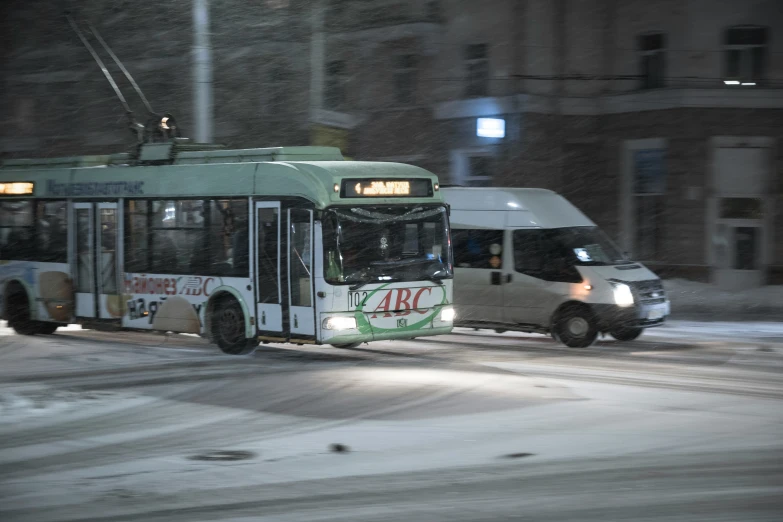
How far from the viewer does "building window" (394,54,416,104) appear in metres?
34.3

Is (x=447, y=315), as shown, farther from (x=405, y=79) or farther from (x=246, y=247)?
(x=405, y=79)

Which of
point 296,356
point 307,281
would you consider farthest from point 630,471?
point 296,356

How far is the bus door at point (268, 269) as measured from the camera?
47.8 feet

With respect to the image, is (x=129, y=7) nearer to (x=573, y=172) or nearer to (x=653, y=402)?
(x=573, y=172)

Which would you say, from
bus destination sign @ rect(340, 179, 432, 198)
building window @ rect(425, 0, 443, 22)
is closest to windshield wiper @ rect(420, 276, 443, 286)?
bus destination sign @ rect(340, 179, 432, 198)

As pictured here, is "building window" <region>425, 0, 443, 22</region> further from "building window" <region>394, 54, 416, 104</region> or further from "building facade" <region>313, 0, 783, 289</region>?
"building window" <region>394, 54, 416, 104</region>

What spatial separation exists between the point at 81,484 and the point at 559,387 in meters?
5.79

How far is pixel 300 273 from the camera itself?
14234 mm

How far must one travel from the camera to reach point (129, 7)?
146 feet

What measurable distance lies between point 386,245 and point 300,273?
115cm

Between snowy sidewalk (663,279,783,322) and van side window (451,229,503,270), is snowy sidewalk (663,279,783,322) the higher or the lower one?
the lower one

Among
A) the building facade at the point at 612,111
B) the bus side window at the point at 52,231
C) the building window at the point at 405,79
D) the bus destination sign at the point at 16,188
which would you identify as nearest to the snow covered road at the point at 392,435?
the bus side window at the point at 52,231

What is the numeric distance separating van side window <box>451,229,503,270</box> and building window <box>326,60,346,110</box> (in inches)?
753

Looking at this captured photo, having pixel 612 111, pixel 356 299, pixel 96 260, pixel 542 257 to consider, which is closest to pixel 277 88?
pixel 612 111
